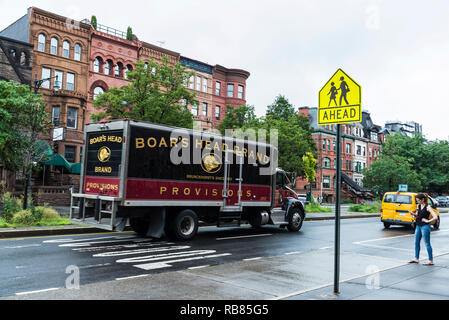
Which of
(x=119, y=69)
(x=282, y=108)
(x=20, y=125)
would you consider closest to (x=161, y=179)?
(x=20, y=125)

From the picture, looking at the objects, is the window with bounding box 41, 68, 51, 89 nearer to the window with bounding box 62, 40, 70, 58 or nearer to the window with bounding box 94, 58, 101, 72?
the window with bounding box 62, 40, 70, 58

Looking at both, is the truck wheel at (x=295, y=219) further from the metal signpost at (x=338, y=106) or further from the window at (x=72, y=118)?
the window at (x=72, y=118)

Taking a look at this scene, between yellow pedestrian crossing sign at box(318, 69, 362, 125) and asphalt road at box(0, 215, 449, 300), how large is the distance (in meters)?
3.02

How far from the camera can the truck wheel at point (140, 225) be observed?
14.0 m

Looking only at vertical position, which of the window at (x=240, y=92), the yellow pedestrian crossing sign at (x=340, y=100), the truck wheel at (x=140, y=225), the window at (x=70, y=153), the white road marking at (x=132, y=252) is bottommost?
the white road marking at (x=132, y=252)

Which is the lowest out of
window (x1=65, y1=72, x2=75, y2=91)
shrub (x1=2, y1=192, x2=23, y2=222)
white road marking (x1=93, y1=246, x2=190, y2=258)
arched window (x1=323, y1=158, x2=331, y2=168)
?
white road marking (x1=93, y1=246, x2=190, y2=258)

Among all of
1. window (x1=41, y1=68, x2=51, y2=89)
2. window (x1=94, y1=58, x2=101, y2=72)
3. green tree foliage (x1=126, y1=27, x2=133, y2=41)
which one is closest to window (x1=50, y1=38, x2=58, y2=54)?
window (x1=41, y1=68, x2=51, y2=89)

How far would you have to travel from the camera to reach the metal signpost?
6.50m

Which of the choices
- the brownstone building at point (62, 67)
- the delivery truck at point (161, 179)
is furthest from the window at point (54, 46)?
the delivery truck at point (161, 179)

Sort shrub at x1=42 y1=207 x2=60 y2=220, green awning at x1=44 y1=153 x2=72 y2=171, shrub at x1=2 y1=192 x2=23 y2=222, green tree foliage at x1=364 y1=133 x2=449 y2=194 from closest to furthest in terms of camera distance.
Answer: shrub at x1=2 y1=192 x2=23 y2=222 < shrub at x1=42 y1=207 x2=60 y2=220 < green awning at x1=44 y1=153 x2=72 y2=171 < green tree foliage at x1=364 y1=133 x2=449 y2=194

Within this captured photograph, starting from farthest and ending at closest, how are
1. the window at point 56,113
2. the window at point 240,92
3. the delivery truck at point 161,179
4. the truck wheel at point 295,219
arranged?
the window at point 240,92
the window at point 56,113
the truck wheel at point 295,219
the delivery truck at point 161,179

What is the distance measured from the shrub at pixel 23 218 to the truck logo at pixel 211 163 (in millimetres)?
6596

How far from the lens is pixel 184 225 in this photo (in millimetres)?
13367
